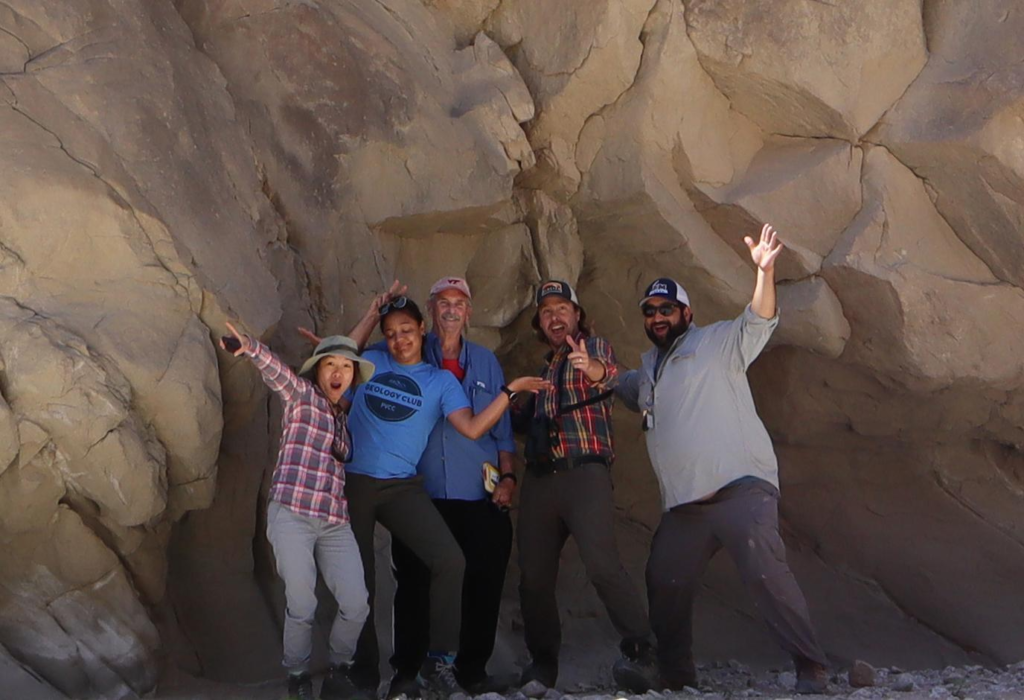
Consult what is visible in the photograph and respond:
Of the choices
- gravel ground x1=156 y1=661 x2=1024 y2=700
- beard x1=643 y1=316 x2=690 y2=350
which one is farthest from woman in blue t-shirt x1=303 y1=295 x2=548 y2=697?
beard x1=643 y1=316 x2=690 y2=350

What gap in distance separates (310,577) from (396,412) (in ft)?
2.36

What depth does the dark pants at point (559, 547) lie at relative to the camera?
13.2ft

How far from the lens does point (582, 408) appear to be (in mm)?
4207

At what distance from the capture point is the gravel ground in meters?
3.52

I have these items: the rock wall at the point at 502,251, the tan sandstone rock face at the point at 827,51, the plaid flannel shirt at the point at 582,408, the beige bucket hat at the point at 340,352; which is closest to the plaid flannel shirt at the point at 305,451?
the beige bucket hat at the point at 340,352

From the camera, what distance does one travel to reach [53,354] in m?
3.58

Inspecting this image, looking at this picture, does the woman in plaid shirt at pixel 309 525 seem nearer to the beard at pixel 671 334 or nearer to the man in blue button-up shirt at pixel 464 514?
the man in blue button-up shirt at pixel 464 514

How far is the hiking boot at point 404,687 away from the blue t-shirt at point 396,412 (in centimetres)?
73

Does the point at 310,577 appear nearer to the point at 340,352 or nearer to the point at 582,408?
the point at 340,352

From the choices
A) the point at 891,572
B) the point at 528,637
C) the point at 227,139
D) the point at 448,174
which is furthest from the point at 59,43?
the point at 891,572

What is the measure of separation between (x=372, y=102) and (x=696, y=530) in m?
2.41

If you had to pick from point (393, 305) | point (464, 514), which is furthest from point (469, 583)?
point (393, 305)

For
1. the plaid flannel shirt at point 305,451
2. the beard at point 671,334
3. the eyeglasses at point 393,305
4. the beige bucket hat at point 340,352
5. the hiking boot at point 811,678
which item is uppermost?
the eyeglasses at point 393,305

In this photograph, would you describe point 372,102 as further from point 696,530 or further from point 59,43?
point 696,530
